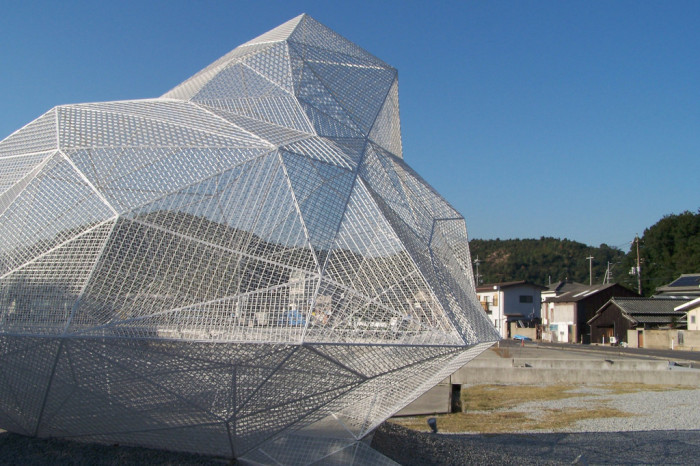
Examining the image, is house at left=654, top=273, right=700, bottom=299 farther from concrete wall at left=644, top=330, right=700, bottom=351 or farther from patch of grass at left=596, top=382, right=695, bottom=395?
patch of grass at left=596, top=382, right=695, bottom=395

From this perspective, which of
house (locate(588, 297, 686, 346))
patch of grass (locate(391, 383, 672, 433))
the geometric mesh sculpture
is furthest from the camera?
house (locate(588, 297, 686, 346))

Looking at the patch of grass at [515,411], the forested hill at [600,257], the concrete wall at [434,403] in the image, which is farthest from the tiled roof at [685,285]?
the concrete wall at [434,403]

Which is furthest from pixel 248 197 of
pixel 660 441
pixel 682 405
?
pixel 682 405

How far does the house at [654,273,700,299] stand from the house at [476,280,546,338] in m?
14.9

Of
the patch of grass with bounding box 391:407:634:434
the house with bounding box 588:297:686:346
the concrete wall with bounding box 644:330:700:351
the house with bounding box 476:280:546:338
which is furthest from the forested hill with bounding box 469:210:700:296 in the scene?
the patch of grass with bounding box 391:407:634:434

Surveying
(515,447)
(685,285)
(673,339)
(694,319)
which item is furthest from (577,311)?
(515,447)

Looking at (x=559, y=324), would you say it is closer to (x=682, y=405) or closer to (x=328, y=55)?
(x=682, y=405)

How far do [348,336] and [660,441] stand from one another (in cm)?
1144

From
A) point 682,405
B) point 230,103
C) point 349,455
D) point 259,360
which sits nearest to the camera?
point 259,360

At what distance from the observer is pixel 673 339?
55.6 m

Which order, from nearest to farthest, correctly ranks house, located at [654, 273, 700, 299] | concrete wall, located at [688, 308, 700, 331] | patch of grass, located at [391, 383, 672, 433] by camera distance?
1. patch of grass, located at [391, 383, 672, 433]
2. concrete wall, located at [688, 308, 700, 331]
3. house, located at [654, 273, 700, 299]

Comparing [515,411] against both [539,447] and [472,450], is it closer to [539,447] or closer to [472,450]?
[539,447]

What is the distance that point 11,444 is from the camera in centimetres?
1268

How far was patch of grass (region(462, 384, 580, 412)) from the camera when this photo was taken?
949 inches
